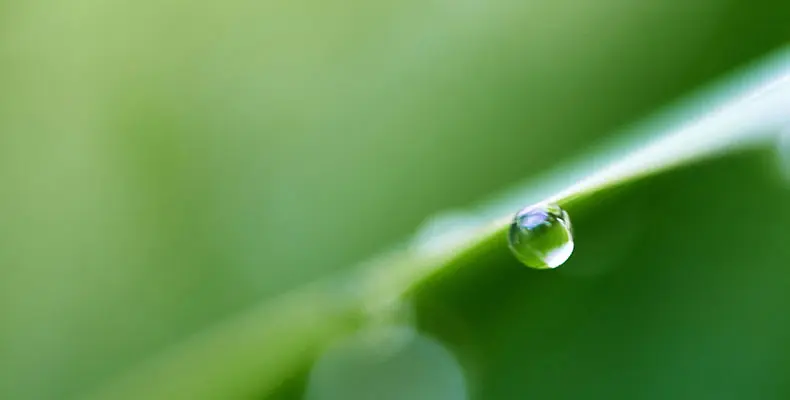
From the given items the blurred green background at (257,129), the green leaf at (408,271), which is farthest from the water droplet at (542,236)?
the blurred green background at (257,129)

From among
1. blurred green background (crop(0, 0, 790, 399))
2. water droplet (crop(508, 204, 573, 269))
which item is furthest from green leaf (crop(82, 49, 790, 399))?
blurred green background (crop(0, 0, 790, 399))

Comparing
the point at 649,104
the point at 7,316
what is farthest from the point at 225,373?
the point at 649,104

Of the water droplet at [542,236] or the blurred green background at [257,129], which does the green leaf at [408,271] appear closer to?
the water droplet at [542,236]

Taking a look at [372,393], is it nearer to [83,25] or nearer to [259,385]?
[259,385]

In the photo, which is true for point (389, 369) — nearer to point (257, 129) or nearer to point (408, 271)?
point (408, 271)

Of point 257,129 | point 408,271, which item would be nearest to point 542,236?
point 408,271

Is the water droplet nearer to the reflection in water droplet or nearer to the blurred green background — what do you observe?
the reflection in water droplet
